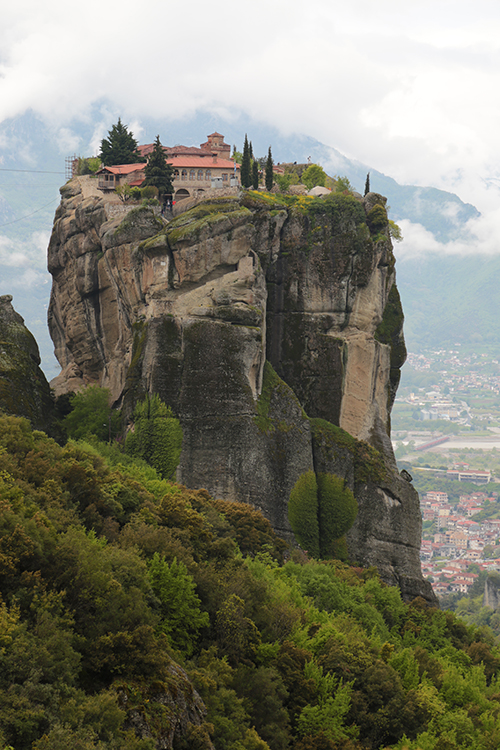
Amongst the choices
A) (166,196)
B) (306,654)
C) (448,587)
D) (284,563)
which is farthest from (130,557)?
(448,587)

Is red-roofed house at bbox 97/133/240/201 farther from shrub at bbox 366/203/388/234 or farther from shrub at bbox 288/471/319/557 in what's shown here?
shrub at bbox 288/471/319/557

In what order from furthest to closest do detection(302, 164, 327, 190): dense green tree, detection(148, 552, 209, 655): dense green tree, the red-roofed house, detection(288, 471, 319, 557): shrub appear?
detection(302, 164, 327, 190): dense green tree → the red-roofed house → detection(288, 471, 319, 557): shrub → detection(148, 552, 209, 655): dense green tree

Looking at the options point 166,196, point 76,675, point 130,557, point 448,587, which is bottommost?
point 448,587

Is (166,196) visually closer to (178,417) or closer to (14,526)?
(178,417)

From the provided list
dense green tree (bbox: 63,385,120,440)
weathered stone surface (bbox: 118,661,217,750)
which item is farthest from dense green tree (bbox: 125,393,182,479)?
weathered stone surface (bbox: 118,661,217,750)

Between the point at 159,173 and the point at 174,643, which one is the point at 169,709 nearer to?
the point at 174,643

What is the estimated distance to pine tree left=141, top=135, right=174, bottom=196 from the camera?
7819cm

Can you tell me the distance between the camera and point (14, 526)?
29.6m

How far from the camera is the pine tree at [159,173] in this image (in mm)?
78188

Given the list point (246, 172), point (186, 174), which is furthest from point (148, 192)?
point (246, 172)

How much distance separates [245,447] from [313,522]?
7.90m

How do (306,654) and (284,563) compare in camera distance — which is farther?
(284,563)

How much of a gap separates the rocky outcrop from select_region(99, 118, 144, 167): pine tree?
72.0ft

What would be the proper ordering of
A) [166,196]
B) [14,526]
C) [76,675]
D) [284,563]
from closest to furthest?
[76,675], [14,526], [284,563], [166,196]
